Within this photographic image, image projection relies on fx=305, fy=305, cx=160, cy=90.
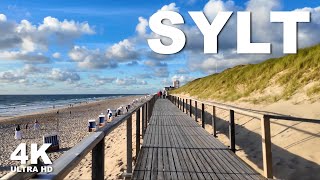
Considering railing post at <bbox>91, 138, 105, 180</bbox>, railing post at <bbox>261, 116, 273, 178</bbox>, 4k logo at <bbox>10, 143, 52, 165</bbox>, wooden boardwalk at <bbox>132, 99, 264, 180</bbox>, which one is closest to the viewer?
4k logo at <bbox>10, 143, 52, 165</bbox>

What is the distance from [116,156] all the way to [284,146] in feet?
15.7

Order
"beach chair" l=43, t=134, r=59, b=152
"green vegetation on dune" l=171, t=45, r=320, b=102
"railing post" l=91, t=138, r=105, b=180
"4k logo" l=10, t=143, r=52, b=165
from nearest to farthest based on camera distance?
"4k logo" l=10, t=143, r=52, b=165 → "railing post" l=91, t=138, r=105, b=180 → "green vegetation on dune" l=171, t=45, r=320, b=102 → "beach chair" l=43, t=134, r=59, b=152

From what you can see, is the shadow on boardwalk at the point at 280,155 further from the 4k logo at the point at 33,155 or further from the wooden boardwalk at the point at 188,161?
the 4k logo at the point at 33,155

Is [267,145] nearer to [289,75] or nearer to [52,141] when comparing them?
[52,141]

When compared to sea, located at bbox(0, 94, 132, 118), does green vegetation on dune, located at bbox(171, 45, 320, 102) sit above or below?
above

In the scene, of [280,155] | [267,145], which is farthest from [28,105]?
[267,145]

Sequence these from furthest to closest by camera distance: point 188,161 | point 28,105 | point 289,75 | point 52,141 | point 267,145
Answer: point 28,105 → point 289,75 → point 52,141 → point 188,161 → point 267,145

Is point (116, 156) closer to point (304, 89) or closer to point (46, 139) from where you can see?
point (46, 139)

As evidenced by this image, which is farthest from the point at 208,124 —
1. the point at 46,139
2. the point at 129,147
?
the point at 129,147

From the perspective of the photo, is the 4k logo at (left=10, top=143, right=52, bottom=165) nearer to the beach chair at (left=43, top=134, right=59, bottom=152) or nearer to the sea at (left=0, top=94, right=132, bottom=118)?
the beach chair at (left=43, top=134, right=59, bottom=152)

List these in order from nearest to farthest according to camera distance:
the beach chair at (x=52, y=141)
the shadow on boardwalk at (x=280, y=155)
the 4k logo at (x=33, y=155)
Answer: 1. the 4k logo at (x=33, y=155)
2. the shadow on boardwalk at (x=280, y=155)
3. the beach chair at (x=52, y=141)

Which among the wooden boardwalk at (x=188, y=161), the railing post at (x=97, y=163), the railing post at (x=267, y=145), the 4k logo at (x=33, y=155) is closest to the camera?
the 4k logo at (x=33, y=155)

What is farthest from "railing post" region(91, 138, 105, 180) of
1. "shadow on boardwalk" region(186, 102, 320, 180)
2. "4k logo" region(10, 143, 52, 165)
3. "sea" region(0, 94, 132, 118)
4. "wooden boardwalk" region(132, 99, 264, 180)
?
"sea" region(0, 94, 132, 118)

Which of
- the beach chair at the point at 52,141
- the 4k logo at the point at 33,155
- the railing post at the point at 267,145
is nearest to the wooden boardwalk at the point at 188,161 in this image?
the railing post at the point at 267,145
